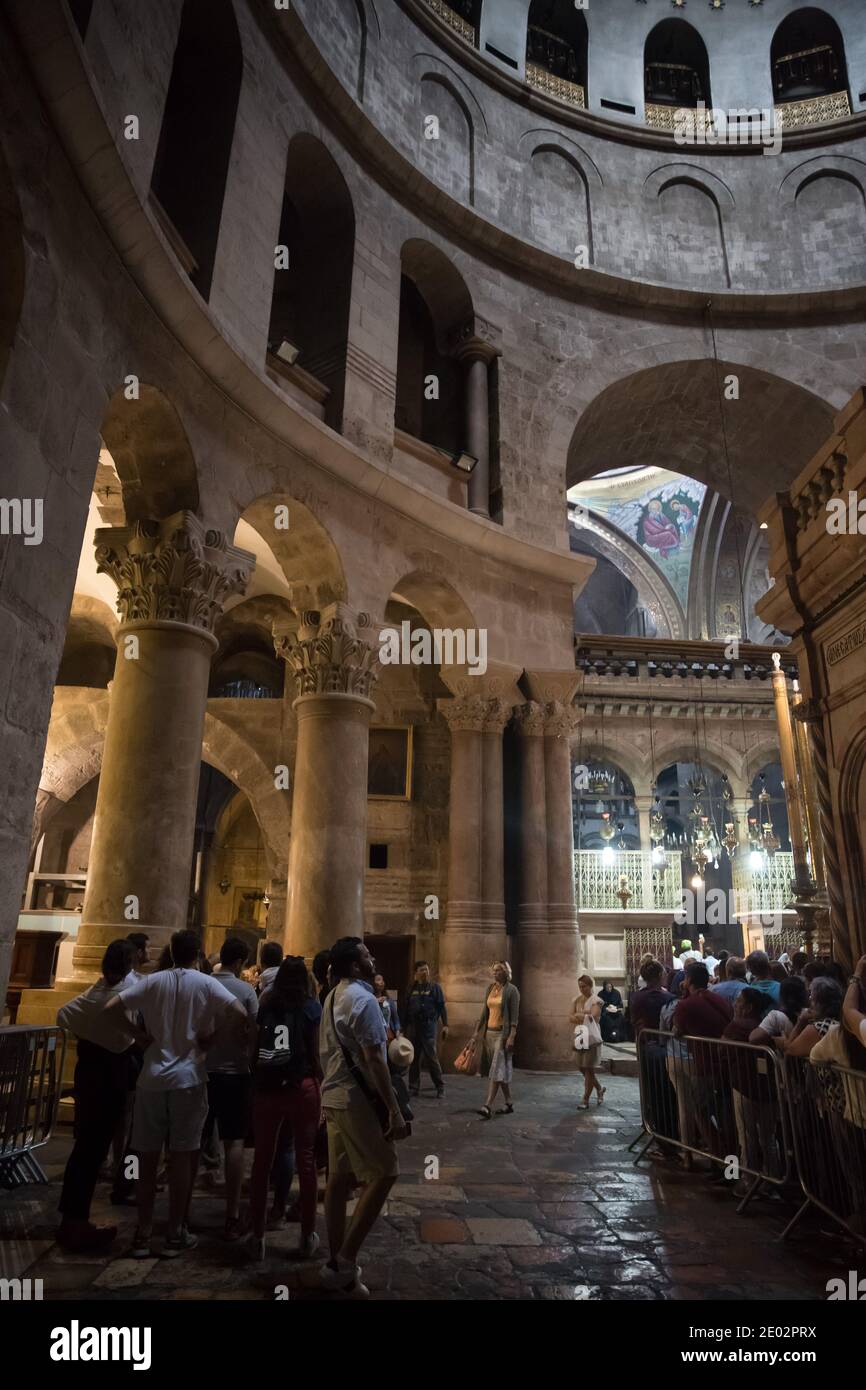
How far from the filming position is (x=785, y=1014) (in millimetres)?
5156

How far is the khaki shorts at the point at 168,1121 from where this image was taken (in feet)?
12.7

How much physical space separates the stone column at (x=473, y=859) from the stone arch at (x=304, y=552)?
2739mm

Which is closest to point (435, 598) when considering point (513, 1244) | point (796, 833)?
point (796, 833)

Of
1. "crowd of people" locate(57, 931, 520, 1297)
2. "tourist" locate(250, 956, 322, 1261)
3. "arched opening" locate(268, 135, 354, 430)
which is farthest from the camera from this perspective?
"arched opening" locate(268, 135, 354, 430)

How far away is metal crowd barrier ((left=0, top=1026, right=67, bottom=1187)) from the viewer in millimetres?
4773

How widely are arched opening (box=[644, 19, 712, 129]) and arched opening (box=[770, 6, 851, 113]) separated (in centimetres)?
140

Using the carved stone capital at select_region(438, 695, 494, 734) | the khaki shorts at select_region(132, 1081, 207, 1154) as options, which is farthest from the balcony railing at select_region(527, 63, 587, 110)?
the khaki shorts at select_region(132, 1081, 207, 1154)

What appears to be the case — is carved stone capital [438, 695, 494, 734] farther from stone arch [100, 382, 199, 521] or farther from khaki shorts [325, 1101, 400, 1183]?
khaki shorts [325, 1101, 400, 1183]

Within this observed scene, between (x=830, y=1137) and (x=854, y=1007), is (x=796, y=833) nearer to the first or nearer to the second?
(x=830, y=1137)

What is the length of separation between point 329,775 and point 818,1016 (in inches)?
231

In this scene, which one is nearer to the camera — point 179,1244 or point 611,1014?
point 179,1244

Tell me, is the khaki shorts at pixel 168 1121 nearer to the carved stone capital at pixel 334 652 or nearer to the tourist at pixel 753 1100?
the tourist at pixel 753 1100

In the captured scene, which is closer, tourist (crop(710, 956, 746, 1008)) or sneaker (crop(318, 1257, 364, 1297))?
sneaker (crop(318, 1257, 364, 1297))
